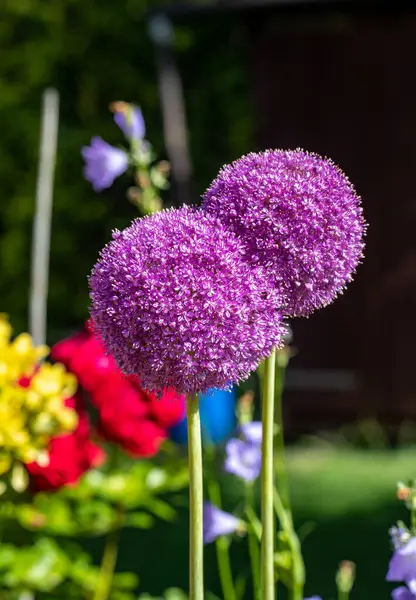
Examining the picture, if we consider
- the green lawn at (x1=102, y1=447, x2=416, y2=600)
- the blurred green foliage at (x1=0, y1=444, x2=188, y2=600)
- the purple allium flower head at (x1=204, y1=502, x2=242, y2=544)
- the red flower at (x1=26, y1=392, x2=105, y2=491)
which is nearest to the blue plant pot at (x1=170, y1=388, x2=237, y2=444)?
the green lawn at (x1=102, y1=447, x2=416, y2=600)

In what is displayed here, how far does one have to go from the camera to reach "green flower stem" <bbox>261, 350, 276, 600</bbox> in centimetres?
118

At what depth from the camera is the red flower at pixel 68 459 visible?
2213 mm

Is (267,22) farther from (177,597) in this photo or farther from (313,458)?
(177,597)

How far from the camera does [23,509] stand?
7.84 ft

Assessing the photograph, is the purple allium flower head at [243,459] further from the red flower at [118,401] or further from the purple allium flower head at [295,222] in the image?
the purple allium flower head at [295,222]

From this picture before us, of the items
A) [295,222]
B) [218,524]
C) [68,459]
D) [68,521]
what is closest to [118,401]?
[68,459]

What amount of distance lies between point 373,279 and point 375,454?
1.29 metres

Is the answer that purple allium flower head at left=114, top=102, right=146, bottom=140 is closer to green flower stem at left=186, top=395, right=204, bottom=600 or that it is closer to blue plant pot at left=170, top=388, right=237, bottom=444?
green flower stem at left=186, top=395, right=204, bottom=600

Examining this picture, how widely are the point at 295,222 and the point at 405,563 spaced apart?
1.55 feet

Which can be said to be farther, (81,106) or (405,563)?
(81,106)

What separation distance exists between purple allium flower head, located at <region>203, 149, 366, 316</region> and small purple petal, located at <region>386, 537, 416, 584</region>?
363 mm

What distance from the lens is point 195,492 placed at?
3.69 feet

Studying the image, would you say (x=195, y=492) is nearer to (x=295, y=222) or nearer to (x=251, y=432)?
(x=295, y=222)

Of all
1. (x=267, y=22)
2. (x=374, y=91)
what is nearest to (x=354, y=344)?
(x=374, y=91)
